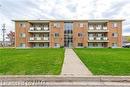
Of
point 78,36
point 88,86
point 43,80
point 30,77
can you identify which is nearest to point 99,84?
point 88,86

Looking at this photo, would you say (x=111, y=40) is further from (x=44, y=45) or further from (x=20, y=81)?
(x=20, y=81)

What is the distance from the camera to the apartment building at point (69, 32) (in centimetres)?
5750

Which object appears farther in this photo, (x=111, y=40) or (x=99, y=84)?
(x=111, y=40)

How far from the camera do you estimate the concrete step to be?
7.84 meters

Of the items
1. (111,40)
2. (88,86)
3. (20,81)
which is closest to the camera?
(88,86)

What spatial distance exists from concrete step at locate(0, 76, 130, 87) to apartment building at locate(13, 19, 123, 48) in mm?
48991

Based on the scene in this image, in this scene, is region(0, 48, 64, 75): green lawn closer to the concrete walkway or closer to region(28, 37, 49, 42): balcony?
the concrete walkway

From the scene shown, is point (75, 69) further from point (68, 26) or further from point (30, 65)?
point (68, 26)

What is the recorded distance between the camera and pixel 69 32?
58406 millimetres

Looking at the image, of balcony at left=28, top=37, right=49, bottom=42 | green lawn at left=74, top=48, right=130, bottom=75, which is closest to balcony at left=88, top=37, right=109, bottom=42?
balcony at left=28, top=37, right=49, bottom=42

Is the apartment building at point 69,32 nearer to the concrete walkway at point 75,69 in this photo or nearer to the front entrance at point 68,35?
the front entrance at point 68,35

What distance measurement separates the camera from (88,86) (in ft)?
25.2

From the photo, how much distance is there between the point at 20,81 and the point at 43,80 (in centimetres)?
98

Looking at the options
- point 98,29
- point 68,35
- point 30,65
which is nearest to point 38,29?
point 68,35
